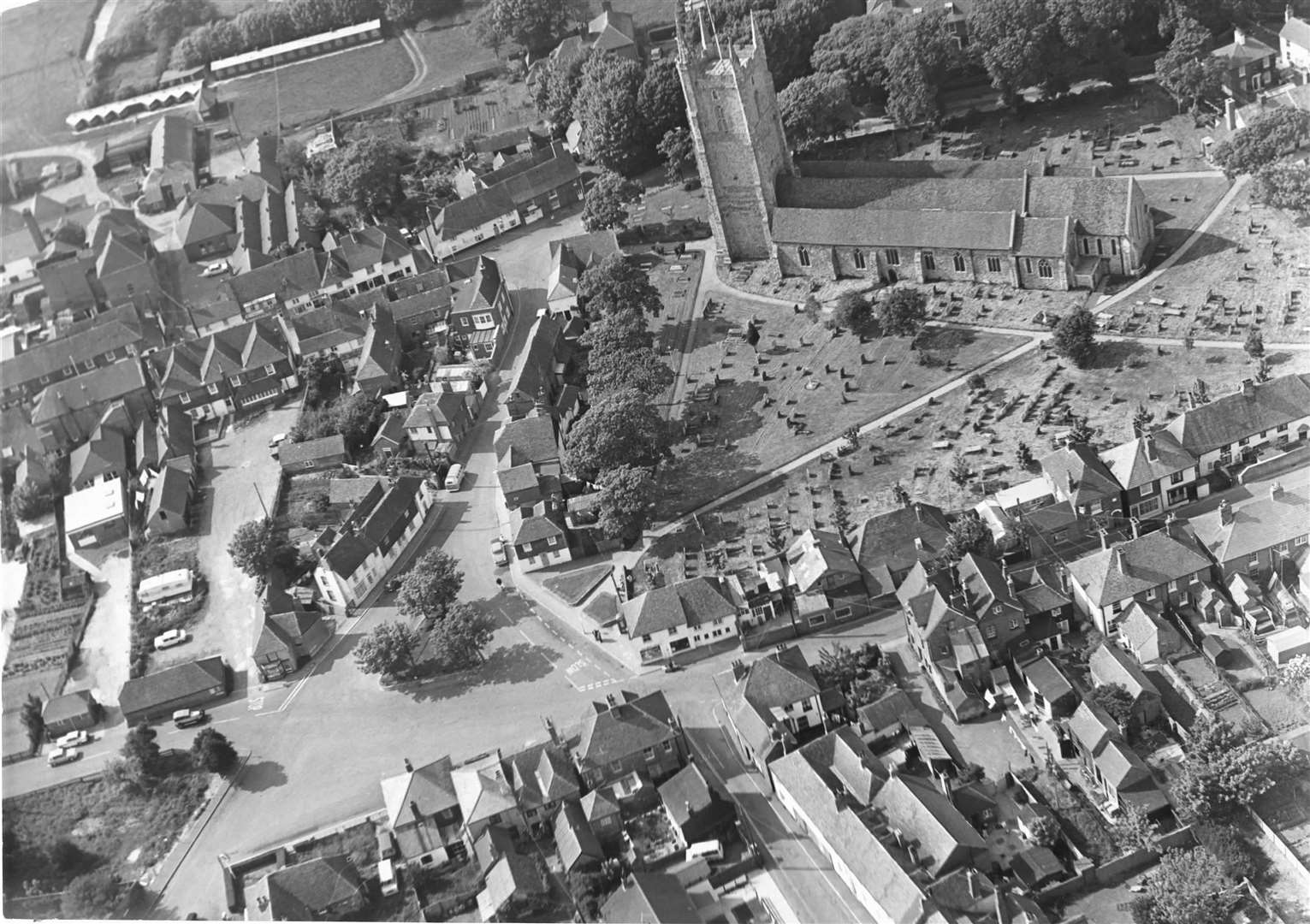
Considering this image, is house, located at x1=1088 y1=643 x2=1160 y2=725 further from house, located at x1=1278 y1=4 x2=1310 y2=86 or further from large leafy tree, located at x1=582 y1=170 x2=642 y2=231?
house, located at x1=1278 y1=4 x2=1310 y2=86

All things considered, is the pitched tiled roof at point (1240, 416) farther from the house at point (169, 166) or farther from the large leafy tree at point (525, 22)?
the house at point (169, 166)

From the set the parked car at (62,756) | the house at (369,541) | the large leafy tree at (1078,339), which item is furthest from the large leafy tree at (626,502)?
the parked car at (62,756)

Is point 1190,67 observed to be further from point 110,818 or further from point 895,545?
point 110,818

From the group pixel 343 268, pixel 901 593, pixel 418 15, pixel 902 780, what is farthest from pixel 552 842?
pixel 418 15

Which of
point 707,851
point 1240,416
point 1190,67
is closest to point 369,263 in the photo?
point 1190,67

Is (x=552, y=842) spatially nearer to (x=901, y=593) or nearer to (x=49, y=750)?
(x=901, y=593)

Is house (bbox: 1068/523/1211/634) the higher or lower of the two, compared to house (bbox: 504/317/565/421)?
lower

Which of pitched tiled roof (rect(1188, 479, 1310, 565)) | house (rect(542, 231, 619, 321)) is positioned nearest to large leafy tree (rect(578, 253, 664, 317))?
house (rect(542, 231, 619, 321))
